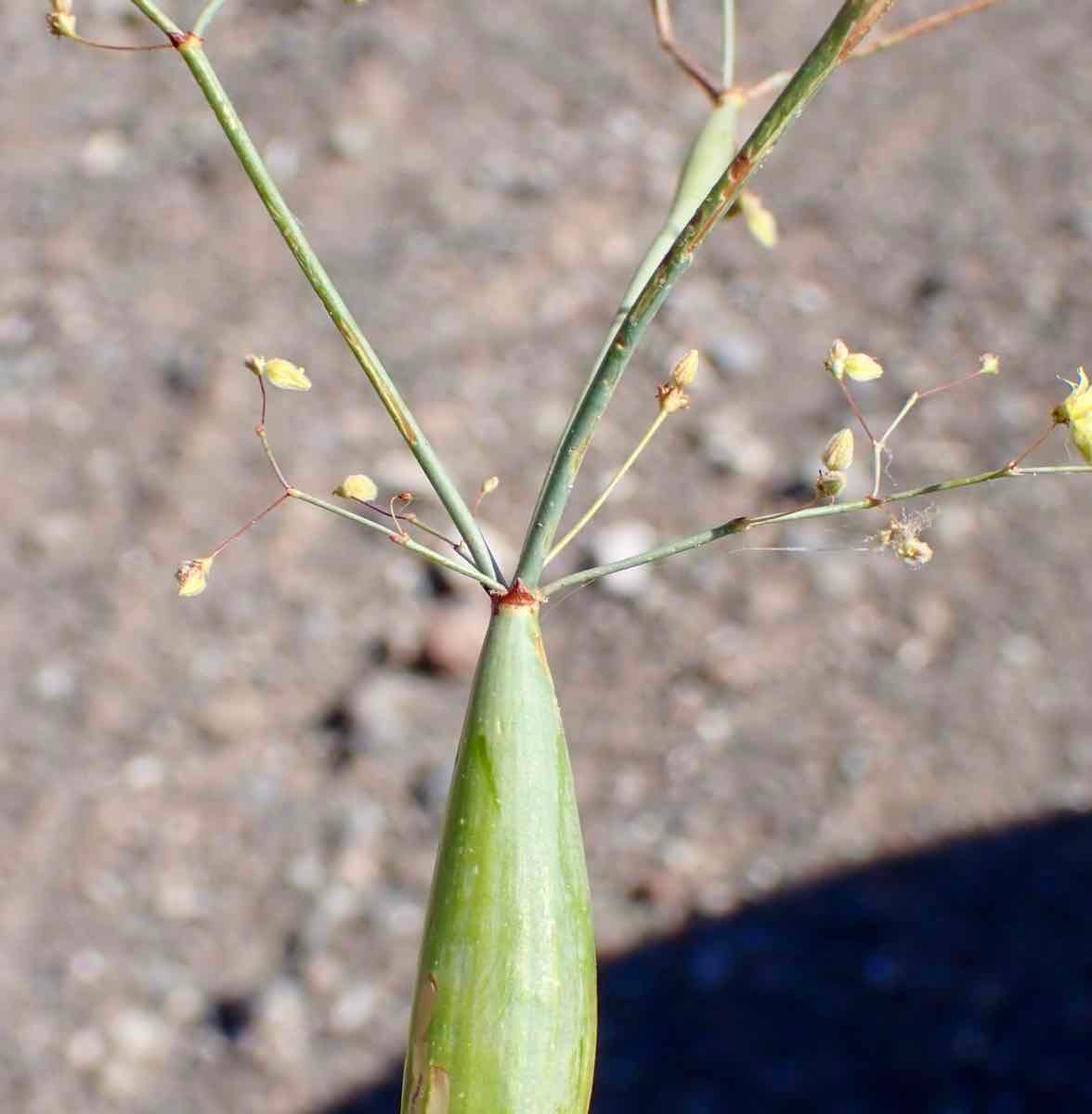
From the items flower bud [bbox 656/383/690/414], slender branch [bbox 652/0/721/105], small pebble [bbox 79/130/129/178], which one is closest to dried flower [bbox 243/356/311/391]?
flower bud [bbox 656/383/690/414]

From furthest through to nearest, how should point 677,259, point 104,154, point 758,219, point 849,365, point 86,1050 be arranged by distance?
point 104,154 → point 86,1050 → point 758,219 → point 849,365 → point 677,259

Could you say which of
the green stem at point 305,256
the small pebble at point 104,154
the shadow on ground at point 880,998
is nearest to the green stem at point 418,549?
the green stem at point 305,256

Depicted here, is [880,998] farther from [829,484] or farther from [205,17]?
[205,17]

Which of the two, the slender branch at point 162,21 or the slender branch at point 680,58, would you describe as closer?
the slender branch at point 162,21

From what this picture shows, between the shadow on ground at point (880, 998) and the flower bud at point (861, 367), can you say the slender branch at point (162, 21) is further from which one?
the shadow on ground at point (880, 998)

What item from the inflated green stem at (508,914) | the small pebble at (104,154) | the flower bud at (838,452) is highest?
the small pebble at (104,154)

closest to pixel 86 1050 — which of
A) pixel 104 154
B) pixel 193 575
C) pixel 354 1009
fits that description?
pixel 354 1009

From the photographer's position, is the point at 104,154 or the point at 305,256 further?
the point at 104,154
